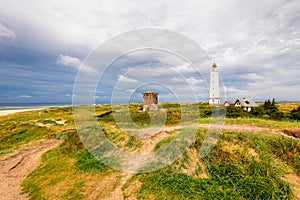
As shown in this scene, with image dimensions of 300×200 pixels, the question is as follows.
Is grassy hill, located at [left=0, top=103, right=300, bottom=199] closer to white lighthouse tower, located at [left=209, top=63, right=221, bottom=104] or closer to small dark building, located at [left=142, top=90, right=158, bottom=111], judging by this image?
small dark building, located at [left=142, top=90, right=158, bottom=111]

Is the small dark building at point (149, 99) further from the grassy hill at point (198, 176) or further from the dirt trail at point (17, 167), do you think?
the grassy hill at point (198, 176)

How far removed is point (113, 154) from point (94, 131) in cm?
617

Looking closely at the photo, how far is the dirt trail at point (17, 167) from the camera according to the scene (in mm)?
10597

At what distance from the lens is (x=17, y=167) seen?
14.1 metres

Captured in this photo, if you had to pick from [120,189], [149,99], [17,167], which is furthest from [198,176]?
[149,99]

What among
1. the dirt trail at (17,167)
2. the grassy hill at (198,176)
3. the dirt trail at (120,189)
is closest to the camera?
the grassy hill at (198,176)

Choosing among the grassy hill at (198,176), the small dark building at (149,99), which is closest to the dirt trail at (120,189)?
the grassy hill at (198,176)

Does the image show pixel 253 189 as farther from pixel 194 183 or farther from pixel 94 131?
pixel 94 131

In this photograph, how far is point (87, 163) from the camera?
39.5ft

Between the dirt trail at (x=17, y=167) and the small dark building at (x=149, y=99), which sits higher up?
the small dark building at (x=149, y=99)

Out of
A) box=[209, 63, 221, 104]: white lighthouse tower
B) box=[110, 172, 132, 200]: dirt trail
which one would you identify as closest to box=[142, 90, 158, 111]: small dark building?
box=[209, 63, 221, 104]: white lighthouse tower

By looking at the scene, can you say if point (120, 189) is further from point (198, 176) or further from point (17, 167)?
point (17, 167)

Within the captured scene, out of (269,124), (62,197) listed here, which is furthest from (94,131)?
(269,124)

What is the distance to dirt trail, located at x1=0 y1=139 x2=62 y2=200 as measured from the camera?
417 inches
